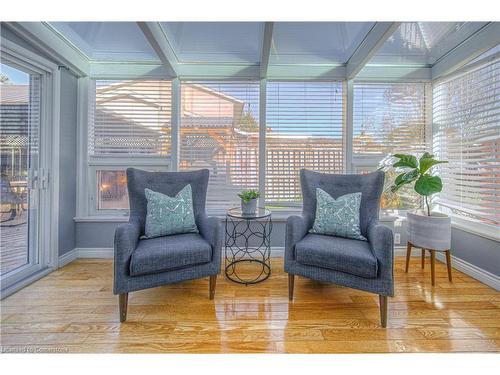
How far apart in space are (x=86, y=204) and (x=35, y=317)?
140 cm

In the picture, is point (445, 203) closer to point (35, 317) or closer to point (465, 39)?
point (465, 39)

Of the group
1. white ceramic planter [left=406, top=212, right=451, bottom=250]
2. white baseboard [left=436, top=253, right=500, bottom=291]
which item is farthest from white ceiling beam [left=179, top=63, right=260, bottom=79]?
white baseboard [left=436, top=253, right=500, bottom=291]

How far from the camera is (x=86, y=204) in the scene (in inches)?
109

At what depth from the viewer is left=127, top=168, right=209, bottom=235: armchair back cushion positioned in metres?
2.07

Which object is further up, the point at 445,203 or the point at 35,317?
the point at 445,203

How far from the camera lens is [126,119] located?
2.76m

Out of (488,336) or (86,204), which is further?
(86,204)

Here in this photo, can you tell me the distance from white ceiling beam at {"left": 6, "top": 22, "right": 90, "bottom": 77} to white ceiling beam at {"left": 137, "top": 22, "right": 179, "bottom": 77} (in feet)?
3.11

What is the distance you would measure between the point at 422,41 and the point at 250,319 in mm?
3358

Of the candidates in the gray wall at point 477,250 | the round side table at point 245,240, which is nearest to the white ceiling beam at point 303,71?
the round side table at point 245,240

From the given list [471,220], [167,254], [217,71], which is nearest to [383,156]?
[471,220]

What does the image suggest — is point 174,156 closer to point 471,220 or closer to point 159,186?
point 159,186

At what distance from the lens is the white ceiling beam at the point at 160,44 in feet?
6.16
